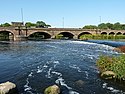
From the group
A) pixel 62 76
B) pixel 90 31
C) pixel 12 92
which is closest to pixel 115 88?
pixel 62 76

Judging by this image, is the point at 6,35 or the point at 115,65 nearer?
the point at 115,65

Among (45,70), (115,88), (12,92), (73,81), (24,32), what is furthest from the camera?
(24,32)

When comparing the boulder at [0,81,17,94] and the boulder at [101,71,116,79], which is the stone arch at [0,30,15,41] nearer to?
the boulder at [101,71,116,79]

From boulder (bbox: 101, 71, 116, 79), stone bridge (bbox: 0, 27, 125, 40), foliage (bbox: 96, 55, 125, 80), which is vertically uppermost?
stone bridge (bbox: 0, 27, 125, 40)

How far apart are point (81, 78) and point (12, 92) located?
10.2m

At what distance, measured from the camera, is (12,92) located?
22.6m

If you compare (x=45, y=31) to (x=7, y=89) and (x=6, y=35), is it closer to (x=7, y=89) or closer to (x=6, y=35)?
(x=6, y=35)

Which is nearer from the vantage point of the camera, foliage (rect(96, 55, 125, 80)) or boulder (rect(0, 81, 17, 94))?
boulder (rect(0, 81, 17, 94))

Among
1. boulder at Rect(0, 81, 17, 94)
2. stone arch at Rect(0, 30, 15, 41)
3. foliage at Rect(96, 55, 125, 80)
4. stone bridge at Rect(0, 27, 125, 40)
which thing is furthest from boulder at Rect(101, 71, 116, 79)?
stone arch at Rect(0, 30, 15, 41)

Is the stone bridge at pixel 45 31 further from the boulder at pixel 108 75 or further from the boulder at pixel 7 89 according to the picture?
the boulder at pixel 7 89

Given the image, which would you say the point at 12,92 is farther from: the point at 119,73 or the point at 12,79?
the point at 119,73

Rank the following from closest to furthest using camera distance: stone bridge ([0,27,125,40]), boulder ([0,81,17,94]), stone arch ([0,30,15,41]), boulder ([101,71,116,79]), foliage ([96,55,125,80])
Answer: boulder ([0,81,17,94]), foliage ([96,55,125,80]), boulder ([101,71,116,79]), stone bridge ([0,27,125,40]), stone arch ([0,30,15,41])

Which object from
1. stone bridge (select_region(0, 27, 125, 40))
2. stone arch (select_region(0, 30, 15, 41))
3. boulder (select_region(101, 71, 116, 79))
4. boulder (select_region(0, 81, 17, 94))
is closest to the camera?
boulder (select_region(0, 81, 17, 94))

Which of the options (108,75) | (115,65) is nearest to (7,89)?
(108,75)
